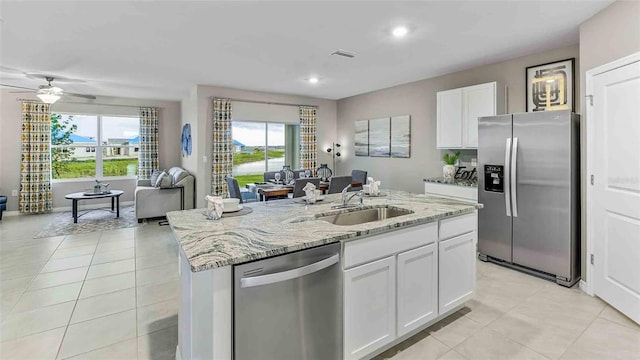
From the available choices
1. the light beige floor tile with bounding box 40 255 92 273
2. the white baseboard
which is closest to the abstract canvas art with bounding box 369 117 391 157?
the light beige floor tile with bounding box 40 255 92 273

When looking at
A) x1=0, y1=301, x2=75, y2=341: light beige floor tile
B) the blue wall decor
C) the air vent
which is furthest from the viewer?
the blue wall decor

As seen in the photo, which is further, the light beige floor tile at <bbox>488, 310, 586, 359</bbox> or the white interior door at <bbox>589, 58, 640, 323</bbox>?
the white interior door at <bbox>589, 58, 640, 323</bbox>

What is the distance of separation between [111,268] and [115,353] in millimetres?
1864

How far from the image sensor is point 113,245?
4.55 m

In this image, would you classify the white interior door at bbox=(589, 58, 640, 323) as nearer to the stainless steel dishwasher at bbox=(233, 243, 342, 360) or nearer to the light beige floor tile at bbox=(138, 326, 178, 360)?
the stainless steel dishwasher at bbox=(233, 243, 342, 360)

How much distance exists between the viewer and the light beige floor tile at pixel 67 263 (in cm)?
365

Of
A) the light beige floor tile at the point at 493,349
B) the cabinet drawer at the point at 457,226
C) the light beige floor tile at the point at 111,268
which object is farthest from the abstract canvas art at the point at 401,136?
the light beige floor tile at the point at 111,268

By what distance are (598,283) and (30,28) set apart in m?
6.00

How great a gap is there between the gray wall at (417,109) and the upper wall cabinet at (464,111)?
0.28m

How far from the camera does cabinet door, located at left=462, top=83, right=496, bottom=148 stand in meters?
4.13

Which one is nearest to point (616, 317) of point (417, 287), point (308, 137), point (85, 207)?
point (417, 287)

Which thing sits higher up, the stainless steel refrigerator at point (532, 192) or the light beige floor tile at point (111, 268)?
the stainless steel refrigerator at point (532, 192)

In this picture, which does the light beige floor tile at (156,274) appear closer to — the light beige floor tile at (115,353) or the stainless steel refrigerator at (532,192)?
the light beige floor tile at (115,353)

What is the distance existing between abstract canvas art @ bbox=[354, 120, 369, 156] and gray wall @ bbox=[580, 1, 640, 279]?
4.00 m
